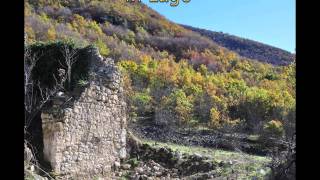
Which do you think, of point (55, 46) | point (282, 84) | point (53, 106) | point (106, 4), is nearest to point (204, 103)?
point (282, 84)

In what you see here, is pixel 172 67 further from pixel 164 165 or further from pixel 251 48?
pixel 164 165

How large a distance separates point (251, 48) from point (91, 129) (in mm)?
34986

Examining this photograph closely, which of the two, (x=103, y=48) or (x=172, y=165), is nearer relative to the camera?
(x=172, y=165)

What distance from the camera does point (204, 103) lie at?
21422 mm

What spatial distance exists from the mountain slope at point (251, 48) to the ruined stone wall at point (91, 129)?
29388 millimetres

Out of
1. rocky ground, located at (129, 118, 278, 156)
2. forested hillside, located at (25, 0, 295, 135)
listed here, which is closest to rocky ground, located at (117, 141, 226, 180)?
rocky ground, located at (129, 118, 278, 156)

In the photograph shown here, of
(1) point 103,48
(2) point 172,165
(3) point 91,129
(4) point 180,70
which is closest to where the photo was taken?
(3) point 91,129

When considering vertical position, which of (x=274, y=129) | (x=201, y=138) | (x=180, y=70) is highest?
(x=180, y=70)

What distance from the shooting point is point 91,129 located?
358 inches

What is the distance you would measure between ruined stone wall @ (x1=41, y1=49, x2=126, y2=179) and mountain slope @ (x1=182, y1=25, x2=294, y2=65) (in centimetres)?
2939

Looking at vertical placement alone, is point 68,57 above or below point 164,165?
above

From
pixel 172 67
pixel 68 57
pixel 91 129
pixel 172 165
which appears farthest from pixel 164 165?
pixel 172 67

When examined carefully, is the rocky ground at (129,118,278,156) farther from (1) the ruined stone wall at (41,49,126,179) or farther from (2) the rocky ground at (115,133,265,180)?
(1) the ruined stone wall at (41,49,126,179)

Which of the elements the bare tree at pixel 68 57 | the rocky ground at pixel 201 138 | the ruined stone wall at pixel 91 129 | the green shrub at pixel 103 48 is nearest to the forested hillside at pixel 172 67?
the green shrub at pixel 103 48
